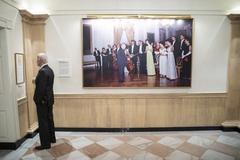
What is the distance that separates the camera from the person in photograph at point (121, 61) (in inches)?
160

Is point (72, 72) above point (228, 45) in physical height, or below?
below

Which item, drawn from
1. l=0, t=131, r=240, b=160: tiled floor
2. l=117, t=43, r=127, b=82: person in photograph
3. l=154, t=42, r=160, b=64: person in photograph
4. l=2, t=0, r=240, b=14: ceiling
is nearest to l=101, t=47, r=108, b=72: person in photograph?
l=117, t=43, r=127, b=82: person in photograph

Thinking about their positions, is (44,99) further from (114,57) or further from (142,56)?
(142,56)

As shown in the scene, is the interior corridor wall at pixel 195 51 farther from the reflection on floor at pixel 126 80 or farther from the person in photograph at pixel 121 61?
the person in photograph at pixel 121 61

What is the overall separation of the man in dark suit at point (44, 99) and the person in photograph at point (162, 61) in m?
2.23

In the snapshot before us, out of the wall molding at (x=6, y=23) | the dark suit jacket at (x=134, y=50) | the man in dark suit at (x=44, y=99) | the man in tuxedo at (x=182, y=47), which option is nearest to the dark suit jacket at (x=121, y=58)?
the dark suit jacket at (x=134, y=50)

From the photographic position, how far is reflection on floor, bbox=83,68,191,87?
412 centimetres

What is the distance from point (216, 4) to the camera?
4.08 m

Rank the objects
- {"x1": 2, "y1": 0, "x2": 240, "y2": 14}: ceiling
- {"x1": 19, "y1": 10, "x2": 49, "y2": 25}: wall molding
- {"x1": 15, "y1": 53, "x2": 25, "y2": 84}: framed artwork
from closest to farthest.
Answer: {"x1": 15, "y1": 53, "x2": 25, "y2": 84}: framed artwork, {"x1": 19, "y1": 10, "x2": 49, "y2": 25}: wall molding, {"x1": 2, "y1": 0, "x2": 240, "y2": 14}: ceiling

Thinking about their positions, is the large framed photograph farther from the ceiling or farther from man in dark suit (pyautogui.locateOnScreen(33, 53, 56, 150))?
man in dark suit (pyautogui.locateOnScreen(33, 53, 56, 150))

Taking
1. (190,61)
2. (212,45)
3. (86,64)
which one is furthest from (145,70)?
(212,45)

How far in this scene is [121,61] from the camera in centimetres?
409

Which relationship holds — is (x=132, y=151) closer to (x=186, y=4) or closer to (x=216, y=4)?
(x=186, y=4)

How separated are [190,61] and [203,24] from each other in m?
0.83
